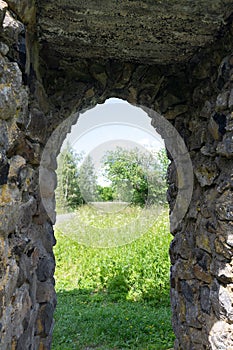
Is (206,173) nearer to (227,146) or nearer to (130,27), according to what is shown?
(227,146)

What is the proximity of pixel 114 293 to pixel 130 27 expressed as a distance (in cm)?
365

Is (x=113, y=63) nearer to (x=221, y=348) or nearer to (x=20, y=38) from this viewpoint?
(x=20, y=38)

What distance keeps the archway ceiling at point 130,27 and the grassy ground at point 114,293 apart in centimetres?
240

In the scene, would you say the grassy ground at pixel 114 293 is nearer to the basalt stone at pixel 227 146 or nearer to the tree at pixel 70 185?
the tree at pixel 70 185

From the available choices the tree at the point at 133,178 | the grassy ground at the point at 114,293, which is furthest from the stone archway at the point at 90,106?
the tree at the point at 133,178

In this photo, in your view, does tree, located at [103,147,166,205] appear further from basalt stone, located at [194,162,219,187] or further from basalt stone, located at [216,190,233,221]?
basalt stone, located at [216,190,233,221]

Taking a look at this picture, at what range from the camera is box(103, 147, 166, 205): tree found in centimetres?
410

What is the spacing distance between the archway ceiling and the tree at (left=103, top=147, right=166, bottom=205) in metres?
1.98

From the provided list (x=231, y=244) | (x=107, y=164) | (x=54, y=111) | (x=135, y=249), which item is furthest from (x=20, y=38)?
(x=135, y=249)

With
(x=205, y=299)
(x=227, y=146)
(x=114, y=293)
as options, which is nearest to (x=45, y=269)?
(x=205, y=299)

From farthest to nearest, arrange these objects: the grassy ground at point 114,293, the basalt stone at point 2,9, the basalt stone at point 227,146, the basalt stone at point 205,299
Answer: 1. the grassy ground at point 114,293
2. the basalt stone at point 205,299
3. the basalt stone at point 227,146
4. the basalt stone at point 2,9

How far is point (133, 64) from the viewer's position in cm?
218

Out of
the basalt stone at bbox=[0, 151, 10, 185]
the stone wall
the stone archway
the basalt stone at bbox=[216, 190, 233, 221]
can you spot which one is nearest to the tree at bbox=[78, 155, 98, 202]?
the stone archway

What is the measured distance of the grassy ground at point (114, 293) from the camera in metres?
3.09
